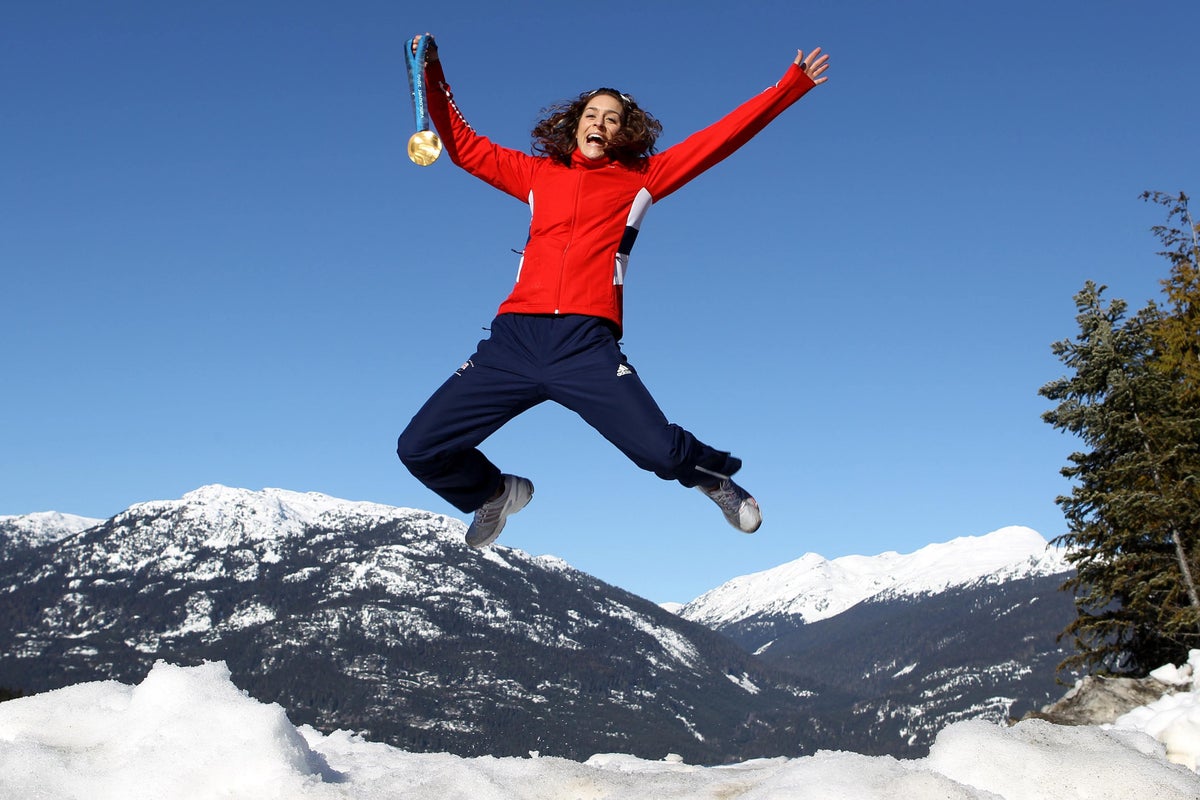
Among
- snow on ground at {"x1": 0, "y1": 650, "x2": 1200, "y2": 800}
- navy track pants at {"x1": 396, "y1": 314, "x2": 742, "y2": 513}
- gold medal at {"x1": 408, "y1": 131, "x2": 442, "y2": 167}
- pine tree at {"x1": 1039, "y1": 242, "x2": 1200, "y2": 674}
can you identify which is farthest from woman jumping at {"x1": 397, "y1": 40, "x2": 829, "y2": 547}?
pine tree at {"x1": 1039, "y1": 242, "x2": 1200, "y2": 674}

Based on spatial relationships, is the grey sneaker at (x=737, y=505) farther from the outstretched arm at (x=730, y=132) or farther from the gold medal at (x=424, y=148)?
the gold medal at (x=424, y=148)

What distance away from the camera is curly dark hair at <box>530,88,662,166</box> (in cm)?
646

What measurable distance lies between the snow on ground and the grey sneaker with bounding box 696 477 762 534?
213cm

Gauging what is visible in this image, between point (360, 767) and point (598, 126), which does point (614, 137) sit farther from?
point (360, 767)

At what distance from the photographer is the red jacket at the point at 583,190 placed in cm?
596

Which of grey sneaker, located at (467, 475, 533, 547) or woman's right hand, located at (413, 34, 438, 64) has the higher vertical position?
woman's right hand, located at (413, 34, 438, 64)

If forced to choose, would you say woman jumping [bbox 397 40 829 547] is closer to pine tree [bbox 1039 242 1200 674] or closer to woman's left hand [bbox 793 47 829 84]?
woman's left hand [bbox 793 47 829 84]

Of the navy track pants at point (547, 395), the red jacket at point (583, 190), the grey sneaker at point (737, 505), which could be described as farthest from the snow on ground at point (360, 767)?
the red jacket at point (583, 190)

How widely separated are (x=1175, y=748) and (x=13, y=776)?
5256mm

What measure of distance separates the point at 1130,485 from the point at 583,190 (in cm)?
2674

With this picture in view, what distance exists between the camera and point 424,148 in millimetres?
5742

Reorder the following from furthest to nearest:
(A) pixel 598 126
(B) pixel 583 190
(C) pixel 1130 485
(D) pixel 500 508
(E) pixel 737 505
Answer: (C) pixel 1130 485
(D) pixel 500 508
(E) pixel 737 505
(A) pixel 598 126
(B) pixel 583 190

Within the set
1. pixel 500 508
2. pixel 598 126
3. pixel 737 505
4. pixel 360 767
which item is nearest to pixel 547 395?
Result: pixel 500 508

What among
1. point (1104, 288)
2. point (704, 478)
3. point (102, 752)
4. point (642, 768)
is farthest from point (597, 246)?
point (1104, 288)
